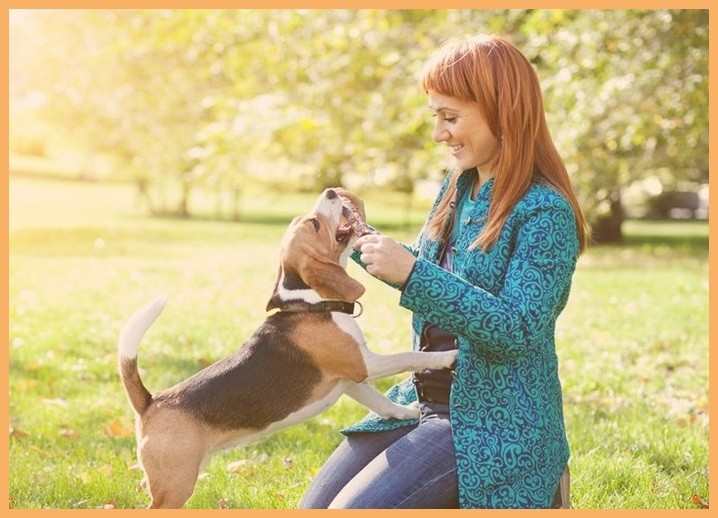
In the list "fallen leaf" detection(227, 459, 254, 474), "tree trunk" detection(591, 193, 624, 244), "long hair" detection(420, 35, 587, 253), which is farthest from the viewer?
"tree trunk" detection(591, 193, 624, 244)

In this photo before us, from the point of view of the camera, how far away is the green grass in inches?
197

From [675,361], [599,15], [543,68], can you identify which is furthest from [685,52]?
[675,361]

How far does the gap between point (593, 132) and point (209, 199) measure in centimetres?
3415

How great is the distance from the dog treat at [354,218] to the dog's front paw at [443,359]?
59cm

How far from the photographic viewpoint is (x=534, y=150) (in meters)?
3.64

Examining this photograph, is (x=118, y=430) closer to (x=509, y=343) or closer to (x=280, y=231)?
(x=509, y=343)

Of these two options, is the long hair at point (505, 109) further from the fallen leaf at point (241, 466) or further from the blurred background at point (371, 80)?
the blurred background at point (371, 80)

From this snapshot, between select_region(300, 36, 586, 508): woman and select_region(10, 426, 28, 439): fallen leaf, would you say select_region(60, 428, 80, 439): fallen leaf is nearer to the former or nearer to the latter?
select_region(10, 426, 28, 439): fallen leaf

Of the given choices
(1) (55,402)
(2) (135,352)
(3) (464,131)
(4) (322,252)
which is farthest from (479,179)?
(1) (55,402)

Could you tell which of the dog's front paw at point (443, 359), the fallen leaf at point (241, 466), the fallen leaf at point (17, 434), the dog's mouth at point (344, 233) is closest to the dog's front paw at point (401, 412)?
the dog's front paw at point (443, 359)

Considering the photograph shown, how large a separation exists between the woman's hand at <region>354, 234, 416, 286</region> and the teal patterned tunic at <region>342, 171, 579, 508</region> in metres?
0.03

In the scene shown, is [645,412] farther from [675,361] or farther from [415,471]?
[415,471]

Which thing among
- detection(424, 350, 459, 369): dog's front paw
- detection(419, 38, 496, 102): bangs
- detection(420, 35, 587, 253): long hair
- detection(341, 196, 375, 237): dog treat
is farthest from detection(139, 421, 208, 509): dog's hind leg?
detection(419, 38, 496, 102): bangs

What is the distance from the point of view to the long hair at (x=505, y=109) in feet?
11.8
